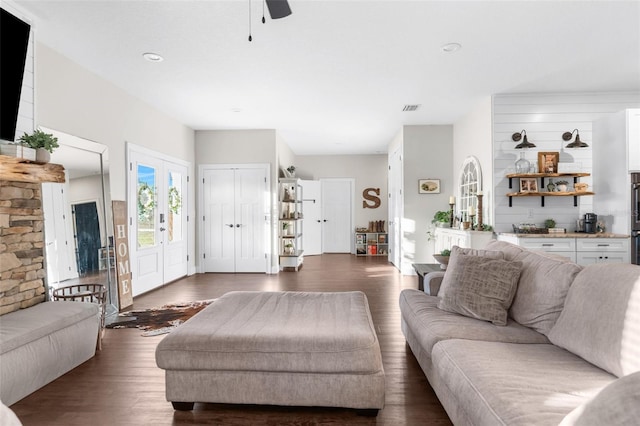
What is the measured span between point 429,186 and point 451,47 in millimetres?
3414

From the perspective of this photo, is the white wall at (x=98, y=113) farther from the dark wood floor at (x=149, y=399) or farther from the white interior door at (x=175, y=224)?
the dark wood floor at (x=149, y=399)

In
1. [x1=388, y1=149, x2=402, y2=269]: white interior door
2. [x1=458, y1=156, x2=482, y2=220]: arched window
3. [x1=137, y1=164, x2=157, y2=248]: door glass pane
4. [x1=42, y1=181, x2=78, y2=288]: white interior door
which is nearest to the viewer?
[x1=42, y1=181, x2=78, y2=288]: white interior door

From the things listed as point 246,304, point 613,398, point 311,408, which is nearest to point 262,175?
point 246,304

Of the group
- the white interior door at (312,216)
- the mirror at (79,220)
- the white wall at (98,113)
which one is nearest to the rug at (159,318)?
the mirror at (79,220)

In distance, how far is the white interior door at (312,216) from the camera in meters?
10.2

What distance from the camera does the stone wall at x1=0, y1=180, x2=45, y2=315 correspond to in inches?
108

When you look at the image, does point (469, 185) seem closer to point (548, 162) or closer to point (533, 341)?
point (548, 162)

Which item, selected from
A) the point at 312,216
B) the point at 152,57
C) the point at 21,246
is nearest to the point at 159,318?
the point at 21,246

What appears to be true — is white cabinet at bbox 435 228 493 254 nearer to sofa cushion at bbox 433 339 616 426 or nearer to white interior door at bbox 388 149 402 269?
white interior door at bbox 388 149 402 269

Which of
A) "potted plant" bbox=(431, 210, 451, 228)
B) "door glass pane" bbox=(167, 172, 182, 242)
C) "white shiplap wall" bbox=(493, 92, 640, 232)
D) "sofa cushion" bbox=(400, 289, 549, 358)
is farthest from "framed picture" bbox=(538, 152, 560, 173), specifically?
"door glass pane" bbox=(167, 172, 182, 242)

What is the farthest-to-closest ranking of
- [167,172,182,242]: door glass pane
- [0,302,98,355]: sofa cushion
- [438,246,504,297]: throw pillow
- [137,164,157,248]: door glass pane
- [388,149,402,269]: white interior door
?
1. [388,149,402,269]: white interior door
2. [167,172,182,242]: door glass pane
3. [137,164,157,248]: door glass pane
4. [438,246,504,297]: throw pillow
5. [0,302,98,355]: sofa cushion

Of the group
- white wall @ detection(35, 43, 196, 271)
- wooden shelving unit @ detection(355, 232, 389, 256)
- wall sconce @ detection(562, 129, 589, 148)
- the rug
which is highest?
white wall @ detection(35, 43, 196, 271)

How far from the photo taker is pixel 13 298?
110 inches

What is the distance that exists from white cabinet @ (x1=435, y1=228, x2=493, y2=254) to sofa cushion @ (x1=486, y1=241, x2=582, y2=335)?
83.5 inches
